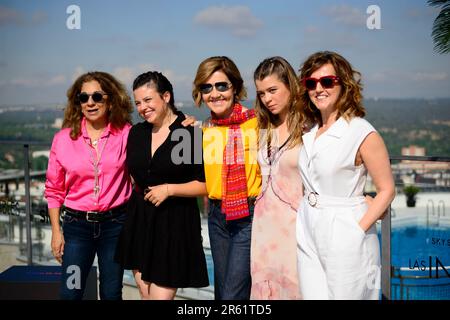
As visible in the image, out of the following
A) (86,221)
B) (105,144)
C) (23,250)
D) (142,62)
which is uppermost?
(142,62)

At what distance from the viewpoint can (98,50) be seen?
49.4m

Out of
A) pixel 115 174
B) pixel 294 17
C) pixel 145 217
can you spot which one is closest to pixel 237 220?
pixel 145 217

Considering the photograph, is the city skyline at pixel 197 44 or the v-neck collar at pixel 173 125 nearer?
the v-neck collar at pixel 173 125

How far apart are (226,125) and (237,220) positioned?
0.47 metres

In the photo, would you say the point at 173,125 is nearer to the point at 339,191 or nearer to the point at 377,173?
the point at 339,191

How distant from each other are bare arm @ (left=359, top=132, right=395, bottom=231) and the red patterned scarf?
622 millimetres

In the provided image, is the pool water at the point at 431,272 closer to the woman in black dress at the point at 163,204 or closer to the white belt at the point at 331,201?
the white belt at the point at 331,201

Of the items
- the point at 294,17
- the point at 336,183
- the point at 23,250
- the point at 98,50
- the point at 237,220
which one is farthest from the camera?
the point at 294,17

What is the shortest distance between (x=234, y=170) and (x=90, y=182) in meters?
0.75

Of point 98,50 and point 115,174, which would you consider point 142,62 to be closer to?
point 98,50

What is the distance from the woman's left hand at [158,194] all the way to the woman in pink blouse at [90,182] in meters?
0.27

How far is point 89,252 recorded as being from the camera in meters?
2.89

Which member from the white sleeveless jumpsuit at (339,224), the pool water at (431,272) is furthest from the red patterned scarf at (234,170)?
the pool water at (431,272)

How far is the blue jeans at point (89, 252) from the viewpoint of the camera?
2.85 meters
